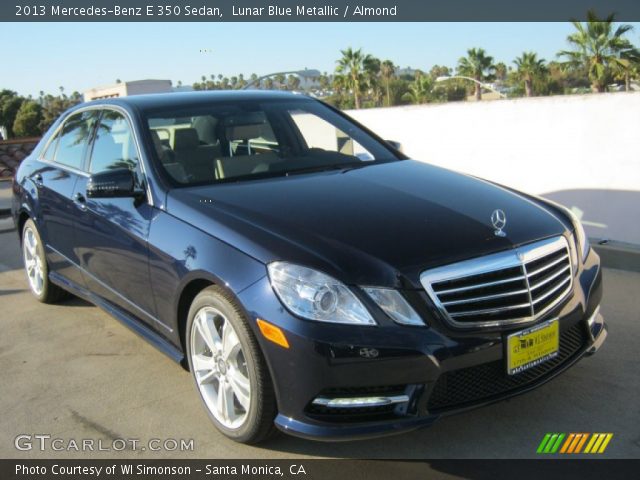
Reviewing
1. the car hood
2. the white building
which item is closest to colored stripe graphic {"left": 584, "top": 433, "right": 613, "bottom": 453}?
the car hood

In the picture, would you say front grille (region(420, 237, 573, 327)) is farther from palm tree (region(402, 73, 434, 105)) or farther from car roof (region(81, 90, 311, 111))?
palm tree (region(402, 73, 434, 105))

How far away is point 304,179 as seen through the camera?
3.77 meters

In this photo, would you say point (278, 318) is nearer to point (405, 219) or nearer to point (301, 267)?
point (301, 267)

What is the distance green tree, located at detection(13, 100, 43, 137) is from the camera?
51.4 m

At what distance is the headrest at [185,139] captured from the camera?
157 inches

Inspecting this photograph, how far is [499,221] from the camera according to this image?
3150 mm

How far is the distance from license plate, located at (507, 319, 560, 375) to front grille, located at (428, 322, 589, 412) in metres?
0.04

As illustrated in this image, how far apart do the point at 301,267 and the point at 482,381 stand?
34.5 inches

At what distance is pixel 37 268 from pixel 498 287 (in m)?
4.02

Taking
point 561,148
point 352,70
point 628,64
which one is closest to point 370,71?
point 352,70

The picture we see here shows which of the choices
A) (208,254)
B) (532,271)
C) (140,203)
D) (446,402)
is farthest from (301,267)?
(140,203)
